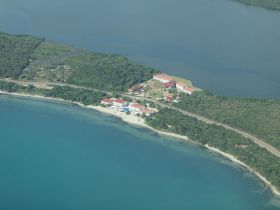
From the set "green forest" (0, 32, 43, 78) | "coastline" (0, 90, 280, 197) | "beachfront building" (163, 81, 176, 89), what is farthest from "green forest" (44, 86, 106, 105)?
"beachfront building" (163, 81, 176, 89)

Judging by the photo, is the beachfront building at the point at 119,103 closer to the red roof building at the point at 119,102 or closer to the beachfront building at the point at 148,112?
the red roof building at the point at 119,102

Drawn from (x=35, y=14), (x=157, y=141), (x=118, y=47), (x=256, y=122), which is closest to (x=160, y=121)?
(x=157, y=141)

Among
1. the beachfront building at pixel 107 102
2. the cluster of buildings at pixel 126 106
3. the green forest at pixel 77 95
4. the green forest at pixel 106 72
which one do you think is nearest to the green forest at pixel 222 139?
the cluster of buildings at pixel 126 106

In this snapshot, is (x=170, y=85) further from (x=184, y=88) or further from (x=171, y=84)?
(x=184, y=88)

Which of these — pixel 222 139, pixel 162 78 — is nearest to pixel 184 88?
pixel 162 78

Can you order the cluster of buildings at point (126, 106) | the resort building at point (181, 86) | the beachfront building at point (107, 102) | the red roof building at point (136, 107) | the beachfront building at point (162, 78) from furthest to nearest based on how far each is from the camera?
the beachfront building at point (162, 78) → the resort building at point (181, 86) → the beachfront building at point (107, 102) → the red roof building at point (136, 107) → the cluster of buildings at point (126, 106)

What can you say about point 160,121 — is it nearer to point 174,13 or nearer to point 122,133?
point 122,133
